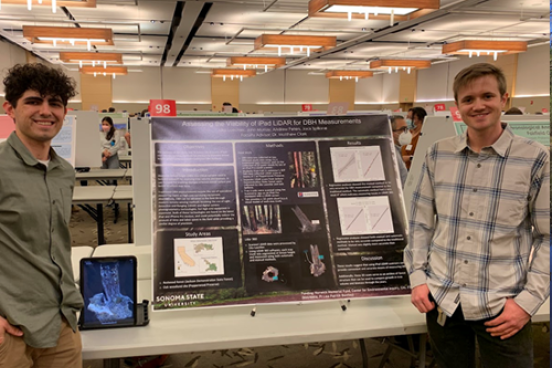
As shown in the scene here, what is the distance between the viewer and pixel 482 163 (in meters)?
1.51

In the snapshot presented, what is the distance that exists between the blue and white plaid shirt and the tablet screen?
1123 mm

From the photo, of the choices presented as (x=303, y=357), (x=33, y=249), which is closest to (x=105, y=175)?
(x=303, y=357)

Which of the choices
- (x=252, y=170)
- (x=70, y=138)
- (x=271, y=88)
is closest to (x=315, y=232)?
(x=252, y=170)

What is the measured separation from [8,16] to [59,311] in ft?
34.7

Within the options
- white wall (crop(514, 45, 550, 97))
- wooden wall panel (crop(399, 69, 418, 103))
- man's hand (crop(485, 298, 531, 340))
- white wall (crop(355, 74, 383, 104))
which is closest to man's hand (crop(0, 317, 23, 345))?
man's hand (crop(485, 298, 531, 340))

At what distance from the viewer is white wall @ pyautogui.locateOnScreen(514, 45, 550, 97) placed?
1338 cm

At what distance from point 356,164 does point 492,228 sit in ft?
2.28

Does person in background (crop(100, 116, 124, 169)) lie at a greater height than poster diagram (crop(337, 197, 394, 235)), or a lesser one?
greater

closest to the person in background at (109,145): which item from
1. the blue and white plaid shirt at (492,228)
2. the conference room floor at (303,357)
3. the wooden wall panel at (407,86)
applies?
the conference room floor at (303,357)

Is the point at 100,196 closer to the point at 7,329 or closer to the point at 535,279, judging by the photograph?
the point at 7,329

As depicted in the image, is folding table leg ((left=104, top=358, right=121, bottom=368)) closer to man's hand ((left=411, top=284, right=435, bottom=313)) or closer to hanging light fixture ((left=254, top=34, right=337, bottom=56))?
man's hand ((left=411, top=284, right=435, bottom=313))

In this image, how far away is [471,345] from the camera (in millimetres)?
1582

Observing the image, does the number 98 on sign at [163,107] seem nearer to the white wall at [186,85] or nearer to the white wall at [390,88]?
the white wall at [186,85]

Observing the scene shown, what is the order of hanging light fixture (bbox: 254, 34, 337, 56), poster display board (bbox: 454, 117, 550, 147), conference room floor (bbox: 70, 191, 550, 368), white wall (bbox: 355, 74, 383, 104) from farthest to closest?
1. white wall (bbox: 355, 74, 383, 104)
2. hanging light fixture (bbox: 254, 34, 337, 56)
3. poster display board (bbox: 454, 117, 550, 147)
4. conference room floor (bbox: 70, 191, 550, 368)
